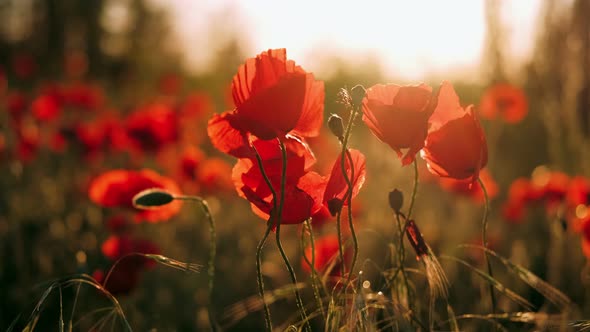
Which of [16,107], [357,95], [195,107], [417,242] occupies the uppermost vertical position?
[357,95]

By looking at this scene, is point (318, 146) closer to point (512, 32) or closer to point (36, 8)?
point (512, 32)

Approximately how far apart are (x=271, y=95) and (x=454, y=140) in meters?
0.33

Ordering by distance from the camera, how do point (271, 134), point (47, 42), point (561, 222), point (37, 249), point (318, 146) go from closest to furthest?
point (271, 134)
point (561, 222)
point (37, 249)
point (318, 146)
point (47, 42)

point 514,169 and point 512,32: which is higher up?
point 512,32

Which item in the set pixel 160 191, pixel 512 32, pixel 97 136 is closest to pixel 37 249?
pixel 97 136

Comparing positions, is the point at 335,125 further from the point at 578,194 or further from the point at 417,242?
the point at 578,194

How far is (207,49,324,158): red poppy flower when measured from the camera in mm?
1024

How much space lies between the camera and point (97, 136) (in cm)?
370

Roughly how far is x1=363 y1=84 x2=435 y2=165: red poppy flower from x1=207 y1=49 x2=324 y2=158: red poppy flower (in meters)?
0.09

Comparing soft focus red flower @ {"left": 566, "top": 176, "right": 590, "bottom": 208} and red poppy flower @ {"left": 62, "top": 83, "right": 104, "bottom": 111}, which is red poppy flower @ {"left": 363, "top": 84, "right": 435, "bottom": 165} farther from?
red poppy flower @ {"left": 62, "top": 83, "right": 104, "bottom": 111}

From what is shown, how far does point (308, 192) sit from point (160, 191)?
0.25m

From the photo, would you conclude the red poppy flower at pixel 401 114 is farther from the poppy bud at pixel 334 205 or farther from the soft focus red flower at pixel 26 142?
the soft focus red flower at pixel 26 142

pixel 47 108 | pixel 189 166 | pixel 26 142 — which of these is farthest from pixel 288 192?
pixel 47 108

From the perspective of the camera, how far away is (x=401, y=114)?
3.43ft
